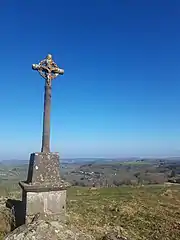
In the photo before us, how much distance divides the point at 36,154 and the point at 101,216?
10.7 feet

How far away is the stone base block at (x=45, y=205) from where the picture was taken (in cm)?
738

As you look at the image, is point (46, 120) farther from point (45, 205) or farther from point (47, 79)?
point (45, 205)

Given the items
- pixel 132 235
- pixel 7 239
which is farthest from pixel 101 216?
pixel 7 239

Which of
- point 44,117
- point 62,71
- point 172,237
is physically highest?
point 62,71

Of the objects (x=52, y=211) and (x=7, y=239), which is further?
(x=52, y=211)

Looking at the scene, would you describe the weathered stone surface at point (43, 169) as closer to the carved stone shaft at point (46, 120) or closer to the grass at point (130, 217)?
the carved stone shaft at point (46, 120)

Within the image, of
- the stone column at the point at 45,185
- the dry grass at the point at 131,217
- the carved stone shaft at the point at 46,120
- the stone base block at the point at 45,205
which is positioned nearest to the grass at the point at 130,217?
the dry grass at the point at 131,217

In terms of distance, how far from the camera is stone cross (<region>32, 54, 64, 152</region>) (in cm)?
831

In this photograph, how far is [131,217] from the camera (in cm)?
980

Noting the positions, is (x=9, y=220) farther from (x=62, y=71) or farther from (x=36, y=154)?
(x=62, y=71)

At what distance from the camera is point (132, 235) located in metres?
8.00

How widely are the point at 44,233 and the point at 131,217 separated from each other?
4.68 metres

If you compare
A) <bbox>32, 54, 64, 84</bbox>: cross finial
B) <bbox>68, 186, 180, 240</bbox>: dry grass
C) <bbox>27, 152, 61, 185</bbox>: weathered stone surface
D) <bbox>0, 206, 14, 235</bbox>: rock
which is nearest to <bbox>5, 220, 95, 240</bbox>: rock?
<bbox>0, 206, 14, 235</bbox>: rock

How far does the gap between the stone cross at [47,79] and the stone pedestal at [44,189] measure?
409mm
